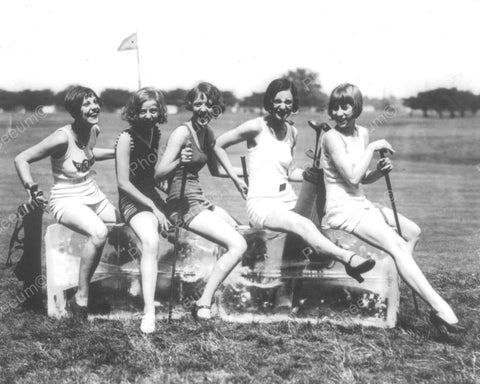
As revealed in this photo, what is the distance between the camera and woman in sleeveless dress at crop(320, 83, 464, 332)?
4.88m

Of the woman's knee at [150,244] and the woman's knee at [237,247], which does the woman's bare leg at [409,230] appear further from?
the woman's knee at [150,244]

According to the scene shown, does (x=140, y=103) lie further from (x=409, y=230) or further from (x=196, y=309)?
(x=409, y=230)

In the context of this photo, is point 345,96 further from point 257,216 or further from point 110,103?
point 110,103

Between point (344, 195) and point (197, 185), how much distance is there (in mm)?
1235

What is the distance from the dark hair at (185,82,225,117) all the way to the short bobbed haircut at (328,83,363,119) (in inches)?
36.5

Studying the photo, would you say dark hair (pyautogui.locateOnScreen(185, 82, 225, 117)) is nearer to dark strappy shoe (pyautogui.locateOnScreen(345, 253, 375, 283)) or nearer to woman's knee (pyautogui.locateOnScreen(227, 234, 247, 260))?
woman's knee (pyautogui.locateOnScreen(227, 234, 247, 260))

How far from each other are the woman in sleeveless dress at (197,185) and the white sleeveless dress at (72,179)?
0.74m

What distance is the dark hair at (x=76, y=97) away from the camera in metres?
5.28

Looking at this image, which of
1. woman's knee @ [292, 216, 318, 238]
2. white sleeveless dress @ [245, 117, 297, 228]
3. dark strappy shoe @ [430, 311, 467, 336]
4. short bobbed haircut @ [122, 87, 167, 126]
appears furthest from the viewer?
white sleeveless dress @ [245, 117, 297, 228]

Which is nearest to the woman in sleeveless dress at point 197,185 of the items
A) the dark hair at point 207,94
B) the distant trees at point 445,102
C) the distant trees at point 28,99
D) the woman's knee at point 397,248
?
the dark hair at point 207,94

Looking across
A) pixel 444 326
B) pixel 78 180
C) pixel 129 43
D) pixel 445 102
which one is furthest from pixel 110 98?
pixel 444 326

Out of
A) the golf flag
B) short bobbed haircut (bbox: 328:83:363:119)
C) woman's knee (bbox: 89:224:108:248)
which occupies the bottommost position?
woman's knee (bbox: 89:224:108:248)

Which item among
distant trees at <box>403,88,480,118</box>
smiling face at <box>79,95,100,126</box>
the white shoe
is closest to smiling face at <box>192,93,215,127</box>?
smiling face at <box>79,95,100,126</box>

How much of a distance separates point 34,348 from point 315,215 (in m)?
2.46
